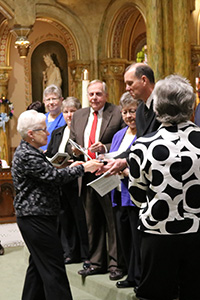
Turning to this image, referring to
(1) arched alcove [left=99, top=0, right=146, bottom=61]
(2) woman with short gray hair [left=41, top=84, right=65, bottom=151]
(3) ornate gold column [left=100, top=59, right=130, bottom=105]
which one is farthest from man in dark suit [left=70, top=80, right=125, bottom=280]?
(1) arched alcove [left=99, top=0, right=146, bottom=61]

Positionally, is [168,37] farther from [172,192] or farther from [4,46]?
[172,192]

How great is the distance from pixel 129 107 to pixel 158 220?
1.60 meters

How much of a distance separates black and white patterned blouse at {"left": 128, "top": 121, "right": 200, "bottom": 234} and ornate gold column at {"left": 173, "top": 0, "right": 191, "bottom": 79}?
7450 millimetres

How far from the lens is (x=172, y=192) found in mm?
2625

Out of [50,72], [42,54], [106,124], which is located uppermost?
[42,54]

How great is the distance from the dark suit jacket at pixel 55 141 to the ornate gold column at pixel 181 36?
5121 mm

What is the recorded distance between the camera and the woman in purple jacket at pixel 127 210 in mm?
4003

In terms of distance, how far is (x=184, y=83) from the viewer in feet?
Answer: 8.72

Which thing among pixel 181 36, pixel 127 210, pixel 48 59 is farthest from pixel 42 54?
pixel 127 210

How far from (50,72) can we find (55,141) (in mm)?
9743

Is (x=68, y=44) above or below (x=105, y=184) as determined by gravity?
above

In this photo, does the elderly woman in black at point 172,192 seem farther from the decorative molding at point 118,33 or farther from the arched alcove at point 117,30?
the decorative molding at point 118,33

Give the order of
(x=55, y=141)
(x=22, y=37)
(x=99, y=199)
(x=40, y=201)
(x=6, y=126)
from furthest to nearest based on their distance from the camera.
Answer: (x=6, y=126) → (x=22, y=37) → (x=55, y=141) → (x=99, y=199) → (x=40, y=201)

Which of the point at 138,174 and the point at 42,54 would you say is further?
the point at 42,54
